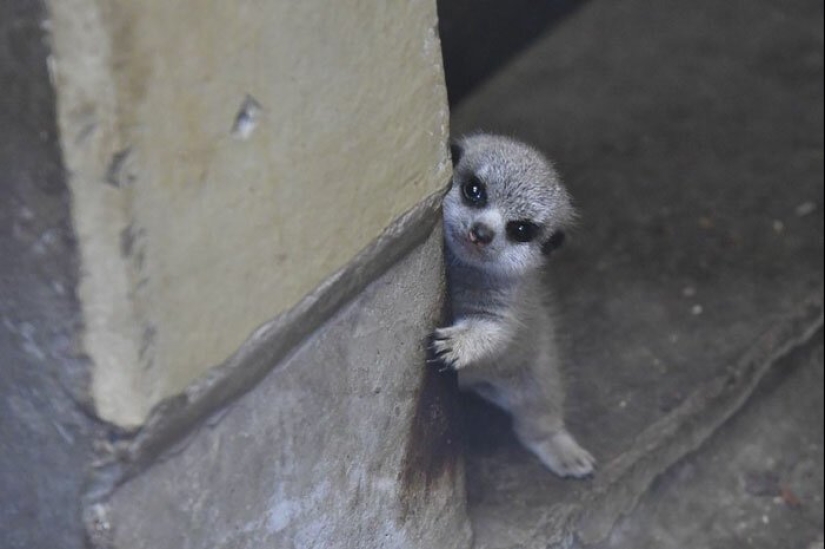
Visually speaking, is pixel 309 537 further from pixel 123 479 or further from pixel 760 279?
pixel 760 279

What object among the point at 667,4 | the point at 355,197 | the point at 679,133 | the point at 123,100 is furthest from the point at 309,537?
the point at 667,4

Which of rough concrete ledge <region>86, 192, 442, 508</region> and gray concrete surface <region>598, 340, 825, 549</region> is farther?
gray concrete surface <region>598, 340, 825, 549</region>

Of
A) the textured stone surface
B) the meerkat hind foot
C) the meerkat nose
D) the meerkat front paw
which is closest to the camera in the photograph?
the textured stone surface

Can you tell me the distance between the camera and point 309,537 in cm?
224

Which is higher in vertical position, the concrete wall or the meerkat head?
the concrete wall

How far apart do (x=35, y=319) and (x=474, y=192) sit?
1.37 meters

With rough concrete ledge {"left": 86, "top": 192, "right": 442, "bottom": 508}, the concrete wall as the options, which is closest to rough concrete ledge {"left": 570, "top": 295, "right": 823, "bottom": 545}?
the concrete wall

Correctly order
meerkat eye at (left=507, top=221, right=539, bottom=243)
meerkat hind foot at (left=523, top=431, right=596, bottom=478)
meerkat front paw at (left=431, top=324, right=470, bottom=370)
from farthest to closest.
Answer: meerkat hind foot at (left=523, top=431, right=596, bottom=478), meerkat eye at (left=507, top=221, right=539, bottom=243), meerkat front paw at (left=431, top=324, right=470, bottom=370)

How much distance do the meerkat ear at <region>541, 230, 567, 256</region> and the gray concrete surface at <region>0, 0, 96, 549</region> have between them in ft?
4.74

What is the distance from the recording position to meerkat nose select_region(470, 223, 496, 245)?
2.78 metres

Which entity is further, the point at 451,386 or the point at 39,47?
the point at 451,386

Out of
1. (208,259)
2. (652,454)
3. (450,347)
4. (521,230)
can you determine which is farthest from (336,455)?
(652,454)

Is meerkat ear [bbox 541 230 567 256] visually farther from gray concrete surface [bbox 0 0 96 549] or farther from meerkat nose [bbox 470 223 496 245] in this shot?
gray concrete surface [bbox 0 0 96 549]

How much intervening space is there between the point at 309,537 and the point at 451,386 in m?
0.52
